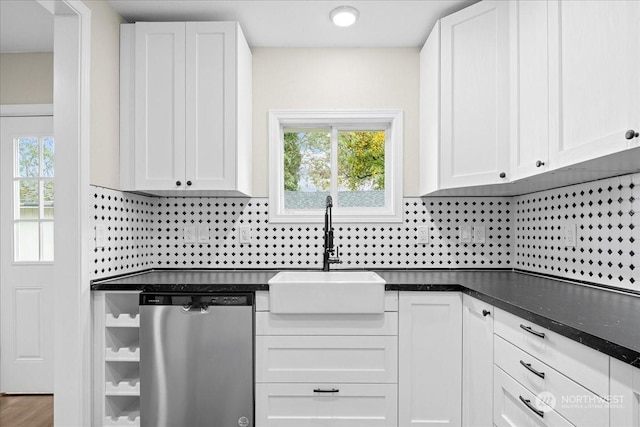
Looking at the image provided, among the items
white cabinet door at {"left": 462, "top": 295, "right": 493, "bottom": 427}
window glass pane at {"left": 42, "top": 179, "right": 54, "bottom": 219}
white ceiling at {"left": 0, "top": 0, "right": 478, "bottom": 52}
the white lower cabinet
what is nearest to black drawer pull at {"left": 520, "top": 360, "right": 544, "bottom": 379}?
white cabinet door at {"left": 462, "top": 295, "right": 493, "bottom": 427}

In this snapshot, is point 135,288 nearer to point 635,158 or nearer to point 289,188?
point 289,188

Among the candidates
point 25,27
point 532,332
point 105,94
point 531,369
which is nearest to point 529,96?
point 532,332

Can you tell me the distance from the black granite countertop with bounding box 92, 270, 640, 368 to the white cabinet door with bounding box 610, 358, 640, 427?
0.10ft

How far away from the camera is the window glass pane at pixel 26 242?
112 inches

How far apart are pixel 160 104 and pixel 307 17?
39.5 inches

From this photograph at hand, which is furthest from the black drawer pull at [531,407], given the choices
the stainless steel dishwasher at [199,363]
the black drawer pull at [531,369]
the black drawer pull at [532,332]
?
the stainless steel dishwasher at [199,363]

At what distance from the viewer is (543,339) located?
4.17ft

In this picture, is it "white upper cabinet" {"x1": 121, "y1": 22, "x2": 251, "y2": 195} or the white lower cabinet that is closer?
the white lower cabinet

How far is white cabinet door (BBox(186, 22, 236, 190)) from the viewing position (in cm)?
224

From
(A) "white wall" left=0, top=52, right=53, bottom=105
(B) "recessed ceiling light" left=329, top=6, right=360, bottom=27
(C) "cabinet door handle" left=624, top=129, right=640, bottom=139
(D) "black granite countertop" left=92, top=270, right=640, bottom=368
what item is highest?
(B) "recessed ceiling light" left=329, top=6, right=360, bottom=27

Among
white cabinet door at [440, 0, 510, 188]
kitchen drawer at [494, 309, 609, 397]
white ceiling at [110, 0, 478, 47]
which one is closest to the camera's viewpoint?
kitchen drawer at [494, 309, 609, 397]

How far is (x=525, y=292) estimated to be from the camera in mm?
1733

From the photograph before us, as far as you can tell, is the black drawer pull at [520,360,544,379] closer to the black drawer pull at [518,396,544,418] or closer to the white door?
the black drawer pull at [518,396,544,418]

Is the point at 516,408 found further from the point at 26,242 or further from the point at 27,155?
the point at 27,155
